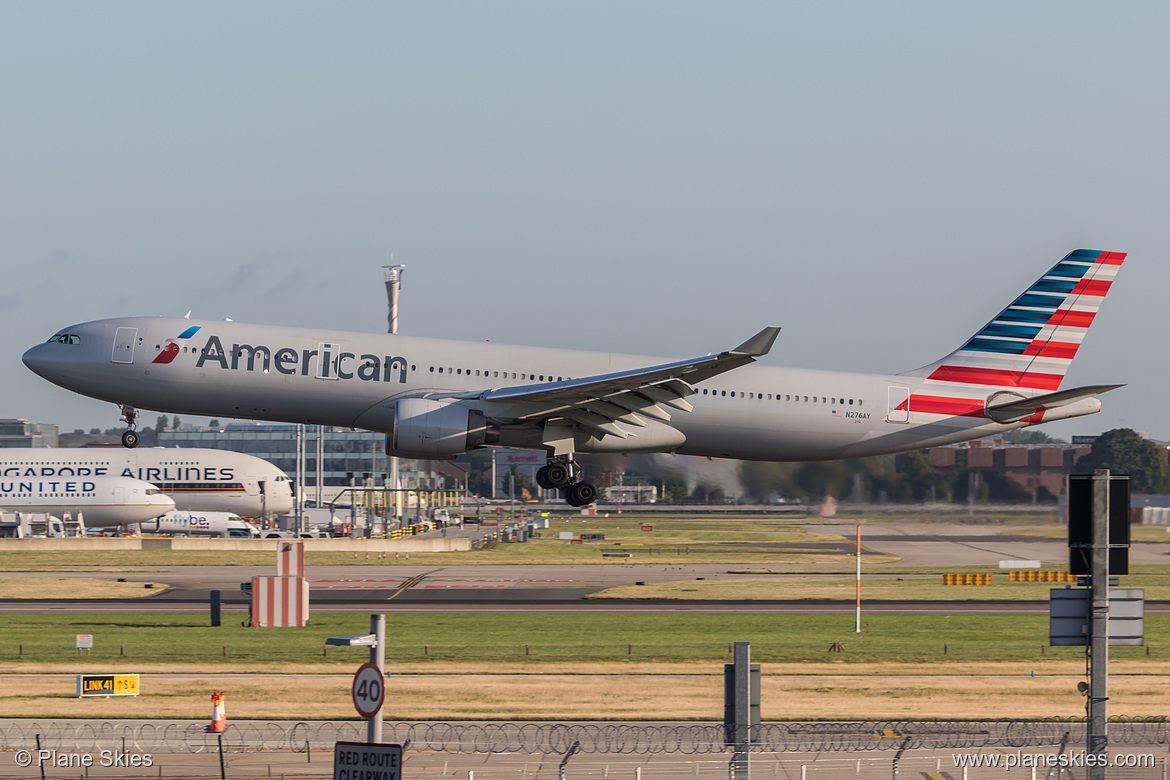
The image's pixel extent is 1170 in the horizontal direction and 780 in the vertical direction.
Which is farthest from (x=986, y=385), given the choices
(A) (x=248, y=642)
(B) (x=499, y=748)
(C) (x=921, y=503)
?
(A) (x=248, y=642)

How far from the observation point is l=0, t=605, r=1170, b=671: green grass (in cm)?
3925

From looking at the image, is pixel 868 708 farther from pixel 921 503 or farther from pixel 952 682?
pixel 921 503

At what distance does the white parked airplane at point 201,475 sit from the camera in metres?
111

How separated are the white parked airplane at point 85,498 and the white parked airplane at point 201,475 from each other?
3854 mm

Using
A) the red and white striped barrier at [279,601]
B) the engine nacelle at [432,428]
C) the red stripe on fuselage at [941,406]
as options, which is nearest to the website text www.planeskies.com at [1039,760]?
the red stripe on fuselage at [941,406]

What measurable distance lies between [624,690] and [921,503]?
1770cm

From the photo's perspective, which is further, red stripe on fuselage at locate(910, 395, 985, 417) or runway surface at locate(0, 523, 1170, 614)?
runway surface at locate(0, 523, 1170, 614)

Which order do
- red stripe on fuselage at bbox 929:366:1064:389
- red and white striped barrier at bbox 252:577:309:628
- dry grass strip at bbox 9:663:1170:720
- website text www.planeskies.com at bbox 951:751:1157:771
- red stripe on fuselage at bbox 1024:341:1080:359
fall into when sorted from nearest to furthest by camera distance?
website text www.planeskies.com at bbox 951:751:1157:771 < dry grass strip at bbox 9:663:1170:720 < red stripe on fuselage at bbox 929:366:1064:389 < red stripe on fuselage at bbox 1024:341:1080:359 < red and white striped barrier at bbox 252:577:309:628

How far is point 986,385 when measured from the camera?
143 feet

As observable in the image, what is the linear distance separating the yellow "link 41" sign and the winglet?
19.0 metres

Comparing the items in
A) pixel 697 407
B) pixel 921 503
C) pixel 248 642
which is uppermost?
pixel 697 407

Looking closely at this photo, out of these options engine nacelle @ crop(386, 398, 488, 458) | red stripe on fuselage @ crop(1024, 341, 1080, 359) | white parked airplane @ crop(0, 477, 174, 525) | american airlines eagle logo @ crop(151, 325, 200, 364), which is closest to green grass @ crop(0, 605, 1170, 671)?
engine nacelle @ crop(386, 398, 488, 458)

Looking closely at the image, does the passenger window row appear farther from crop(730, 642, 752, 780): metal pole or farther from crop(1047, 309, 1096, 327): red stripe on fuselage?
crop(730, 642, 752, 780): metal pole

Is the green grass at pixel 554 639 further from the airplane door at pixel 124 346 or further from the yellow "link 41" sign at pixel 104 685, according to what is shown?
the airplane door at pixel 124 346
